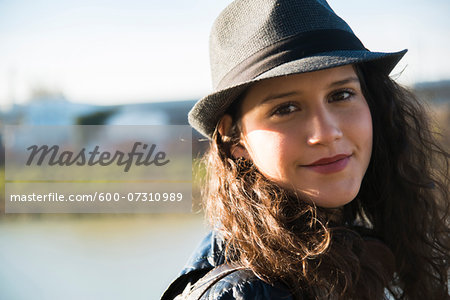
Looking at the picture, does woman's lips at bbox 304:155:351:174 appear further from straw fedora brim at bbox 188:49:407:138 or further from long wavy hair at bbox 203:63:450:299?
straw fedora brim at bbox 188:49:407:138

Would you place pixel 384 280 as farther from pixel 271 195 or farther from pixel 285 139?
pixel 285 139

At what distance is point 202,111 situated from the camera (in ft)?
5.27

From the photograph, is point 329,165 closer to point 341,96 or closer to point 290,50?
point 341,96

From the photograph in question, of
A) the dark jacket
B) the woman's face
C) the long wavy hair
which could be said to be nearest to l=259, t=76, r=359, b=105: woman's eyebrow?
the woman's face

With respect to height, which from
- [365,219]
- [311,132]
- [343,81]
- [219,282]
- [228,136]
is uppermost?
[343,81]

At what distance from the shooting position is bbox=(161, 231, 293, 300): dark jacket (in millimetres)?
1236

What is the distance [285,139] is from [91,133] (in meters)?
3.35

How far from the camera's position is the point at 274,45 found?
56.7 inches

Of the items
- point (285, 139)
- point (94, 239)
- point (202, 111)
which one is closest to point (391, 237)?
point (285, 139)

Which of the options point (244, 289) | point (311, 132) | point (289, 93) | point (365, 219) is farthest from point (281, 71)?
point (365, 219)

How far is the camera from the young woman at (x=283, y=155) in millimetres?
1371

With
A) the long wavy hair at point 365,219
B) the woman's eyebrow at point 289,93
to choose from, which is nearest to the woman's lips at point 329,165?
the long wavy hair at point 365,219

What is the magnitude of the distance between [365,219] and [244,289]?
92cm

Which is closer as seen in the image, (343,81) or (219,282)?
(219,282)
